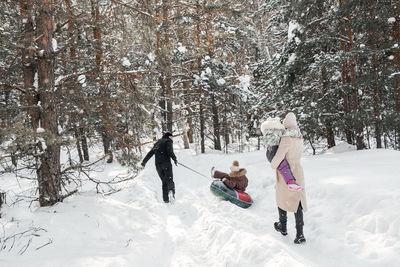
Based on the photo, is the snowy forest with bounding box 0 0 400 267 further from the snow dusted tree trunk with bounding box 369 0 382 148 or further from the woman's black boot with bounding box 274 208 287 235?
the woman's black boot with bounding box 274 208 287 235

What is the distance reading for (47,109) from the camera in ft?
17.5

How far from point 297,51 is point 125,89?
9190 millimetres

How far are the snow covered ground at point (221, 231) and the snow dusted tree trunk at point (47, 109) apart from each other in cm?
49

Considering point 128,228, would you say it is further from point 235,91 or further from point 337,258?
point 235,91

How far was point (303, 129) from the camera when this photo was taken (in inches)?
464

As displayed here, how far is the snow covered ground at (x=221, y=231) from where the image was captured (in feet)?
12.1

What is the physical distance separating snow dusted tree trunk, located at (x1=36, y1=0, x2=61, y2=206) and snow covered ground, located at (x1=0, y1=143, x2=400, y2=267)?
0.49 m

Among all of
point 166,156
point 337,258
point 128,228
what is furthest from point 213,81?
point 337,258

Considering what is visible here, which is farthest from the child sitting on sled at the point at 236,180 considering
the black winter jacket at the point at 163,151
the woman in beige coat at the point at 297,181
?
the woman in beige coat at the point at 297,181

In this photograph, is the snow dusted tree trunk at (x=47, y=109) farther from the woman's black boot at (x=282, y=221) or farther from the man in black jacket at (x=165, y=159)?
the woman's black boot at (x=282, y=221)

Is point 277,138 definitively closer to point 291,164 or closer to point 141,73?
point 291,164

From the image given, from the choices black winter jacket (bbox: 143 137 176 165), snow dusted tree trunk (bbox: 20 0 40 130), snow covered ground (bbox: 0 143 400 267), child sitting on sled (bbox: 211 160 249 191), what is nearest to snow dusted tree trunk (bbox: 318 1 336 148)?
snow covered ground (bbox: 0 143 400 267)

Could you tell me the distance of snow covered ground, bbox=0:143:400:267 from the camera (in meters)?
3.68

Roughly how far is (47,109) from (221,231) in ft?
14.6
